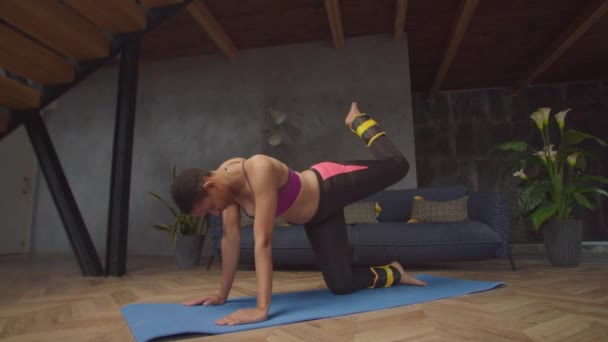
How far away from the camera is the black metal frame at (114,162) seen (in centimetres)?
298

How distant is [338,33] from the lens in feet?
15.6

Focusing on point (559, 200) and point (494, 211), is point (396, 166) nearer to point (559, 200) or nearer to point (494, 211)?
point (494, 211)

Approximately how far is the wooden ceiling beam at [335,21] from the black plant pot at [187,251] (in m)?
2.89

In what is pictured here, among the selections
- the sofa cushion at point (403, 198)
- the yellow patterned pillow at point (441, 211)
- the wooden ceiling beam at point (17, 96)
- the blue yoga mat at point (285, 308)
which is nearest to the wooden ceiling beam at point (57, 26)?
the wooden ceiling beam at point (17, 96)

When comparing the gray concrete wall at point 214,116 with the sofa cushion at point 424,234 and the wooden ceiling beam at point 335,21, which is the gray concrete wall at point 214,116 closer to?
the wooden ceiling beam at point 335,21

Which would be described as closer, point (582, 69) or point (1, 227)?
point (1, 227)

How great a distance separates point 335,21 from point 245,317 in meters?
3.97

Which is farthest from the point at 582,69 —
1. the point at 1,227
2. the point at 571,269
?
the point at 1,227

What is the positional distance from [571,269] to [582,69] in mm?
4902

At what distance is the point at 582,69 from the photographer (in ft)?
20.4

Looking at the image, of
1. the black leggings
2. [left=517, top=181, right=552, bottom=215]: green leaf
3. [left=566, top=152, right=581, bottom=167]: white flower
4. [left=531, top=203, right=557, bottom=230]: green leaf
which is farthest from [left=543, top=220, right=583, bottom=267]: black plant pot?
the black leggings

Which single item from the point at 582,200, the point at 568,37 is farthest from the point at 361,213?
the point at 568,37

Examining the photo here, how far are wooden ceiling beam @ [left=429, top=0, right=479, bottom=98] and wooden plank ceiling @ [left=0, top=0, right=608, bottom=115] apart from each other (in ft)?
0.04

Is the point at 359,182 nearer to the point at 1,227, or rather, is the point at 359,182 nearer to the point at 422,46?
the point at 422,46
